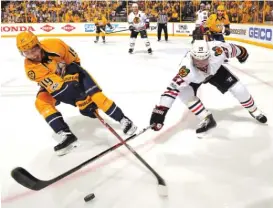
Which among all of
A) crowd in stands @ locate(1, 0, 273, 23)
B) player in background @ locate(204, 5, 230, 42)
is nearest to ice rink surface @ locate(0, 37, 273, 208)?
player in background @ locate(204, 5, 230, 42)

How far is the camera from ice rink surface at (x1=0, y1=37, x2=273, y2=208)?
1554 millimetres

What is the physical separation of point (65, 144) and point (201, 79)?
3.21 ft

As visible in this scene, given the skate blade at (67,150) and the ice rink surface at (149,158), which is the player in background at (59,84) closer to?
the skate blade at (67,150)

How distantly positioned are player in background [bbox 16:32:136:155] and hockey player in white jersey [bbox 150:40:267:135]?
1.08 ft

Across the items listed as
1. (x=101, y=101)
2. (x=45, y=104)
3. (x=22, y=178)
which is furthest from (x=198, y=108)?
(x=22, y=178)

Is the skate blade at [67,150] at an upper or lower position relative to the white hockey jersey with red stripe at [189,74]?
lower

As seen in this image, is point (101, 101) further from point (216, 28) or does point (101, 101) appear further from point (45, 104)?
point (216, 28)

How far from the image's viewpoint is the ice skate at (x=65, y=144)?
2.07 metres

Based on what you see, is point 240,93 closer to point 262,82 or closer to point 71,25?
point 262,82

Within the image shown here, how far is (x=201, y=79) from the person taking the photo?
2.15m

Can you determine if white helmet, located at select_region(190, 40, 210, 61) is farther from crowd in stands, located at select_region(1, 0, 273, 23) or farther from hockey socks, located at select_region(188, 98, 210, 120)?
crowd in stands, located at select_region(1, 0, 273, 23)

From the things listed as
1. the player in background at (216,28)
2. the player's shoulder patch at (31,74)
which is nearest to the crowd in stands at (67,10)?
the player in background at (216,28)

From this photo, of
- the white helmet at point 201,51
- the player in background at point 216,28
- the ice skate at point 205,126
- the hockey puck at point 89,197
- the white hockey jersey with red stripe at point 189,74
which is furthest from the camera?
the player in background at point 216,28

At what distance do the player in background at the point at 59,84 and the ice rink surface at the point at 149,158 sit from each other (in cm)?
17
